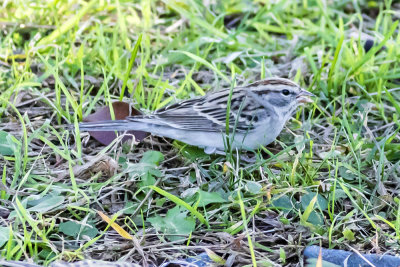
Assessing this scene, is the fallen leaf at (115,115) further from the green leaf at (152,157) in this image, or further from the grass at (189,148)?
the green leaf at (152,157)

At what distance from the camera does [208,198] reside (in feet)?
11.9

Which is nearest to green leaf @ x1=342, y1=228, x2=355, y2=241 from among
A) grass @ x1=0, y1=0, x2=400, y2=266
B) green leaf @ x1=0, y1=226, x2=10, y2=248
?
grass @ x1=0, y1=0, x2=400, y2=266

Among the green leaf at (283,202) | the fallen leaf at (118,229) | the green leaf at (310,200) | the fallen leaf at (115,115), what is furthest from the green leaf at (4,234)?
the green leaf at (310,200)

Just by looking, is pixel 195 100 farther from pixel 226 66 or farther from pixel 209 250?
pixel 209 250

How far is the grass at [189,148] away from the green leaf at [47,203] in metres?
0.01

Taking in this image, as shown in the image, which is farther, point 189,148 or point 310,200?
point 189,148

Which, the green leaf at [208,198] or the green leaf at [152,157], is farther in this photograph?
the green leaf at [152,157]

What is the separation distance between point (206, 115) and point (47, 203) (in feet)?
4.25

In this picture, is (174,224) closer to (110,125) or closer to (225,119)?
(110,125)

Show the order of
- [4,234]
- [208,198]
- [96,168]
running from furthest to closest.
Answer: [96,168]
[208,198]
[4,234]

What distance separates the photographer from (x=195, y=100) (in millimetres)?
4473

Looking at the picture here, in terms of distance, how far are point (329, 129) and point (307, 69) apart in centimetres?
89

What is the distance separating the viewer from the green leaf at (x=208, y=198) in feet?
11.8

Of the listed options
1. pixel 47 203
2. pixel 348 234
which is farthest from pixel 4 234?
pixel 348 234
